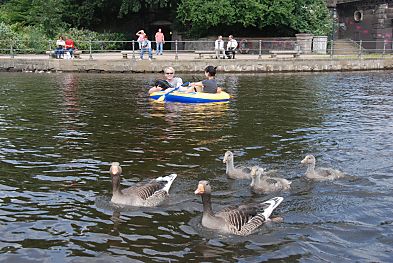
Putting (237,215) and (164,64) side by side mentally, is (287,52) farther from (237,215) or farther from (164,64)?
(237,215)

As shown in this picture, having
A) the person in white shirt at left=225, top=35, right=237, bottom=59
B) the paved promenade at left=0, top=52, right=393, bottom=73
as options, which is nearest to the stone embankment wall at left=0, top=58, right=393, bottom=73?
the paved promenade at left=0, top=52, right=393, bottom=73

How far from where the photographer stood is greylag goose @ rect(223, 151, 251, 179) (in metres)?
10.1

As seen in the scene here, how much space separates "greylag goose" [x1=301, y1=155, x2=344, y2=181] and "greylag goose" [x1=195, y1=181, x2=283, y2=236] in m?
2.38

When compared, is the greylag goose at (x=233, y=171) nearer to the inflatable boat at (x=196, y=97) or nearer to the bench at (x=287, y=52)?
the inflatable boat at (x=196, y=97)

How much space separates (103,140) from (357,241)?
7878 mm

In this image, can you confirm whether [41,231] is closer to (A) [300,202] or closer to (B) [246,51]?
(A) [300,202]

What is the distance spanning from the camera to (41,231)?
7633 mm

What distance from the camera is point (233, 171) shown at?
33.3ft

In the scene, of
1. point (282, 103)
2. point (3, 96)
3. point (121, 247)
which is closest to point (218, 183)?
point (121, 247)

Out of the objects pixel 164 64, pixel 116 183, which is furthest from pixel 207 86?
Answer: pixel 164 64

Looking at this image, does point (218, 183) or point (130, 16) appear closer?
point (218, 183)

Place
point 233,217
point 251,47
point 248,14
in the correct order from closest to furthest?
point 233,217
point 251,47
point 248,14

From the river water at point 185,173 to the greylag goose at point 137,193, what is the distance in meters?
0.15

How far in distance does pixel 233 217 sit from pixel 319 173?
302 centimetres
